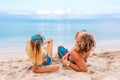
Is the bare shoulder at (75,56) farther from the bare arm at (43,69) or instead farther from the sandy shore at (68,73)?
the bare arm at (43,69)

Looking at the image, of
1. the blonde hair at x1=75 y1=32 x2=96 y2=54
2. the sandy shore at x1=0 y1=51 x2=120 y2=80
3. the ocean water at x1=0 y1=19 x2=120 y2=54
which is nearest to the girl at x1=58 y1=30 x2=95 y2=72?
the blonde hair at x1=75 y1=32 x2=96 y2=54

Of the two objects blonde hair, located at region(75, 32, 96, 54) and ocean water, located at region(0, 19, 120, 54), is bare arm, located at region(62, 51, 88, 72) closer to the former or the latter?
blonde hair, located at region(75, 32, 96, 54)

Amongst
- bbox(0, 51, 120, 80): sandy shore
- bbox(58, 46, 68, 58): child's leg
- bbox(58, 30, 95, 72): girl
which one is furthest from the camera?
bbox(58, 46, 68, 58): child's leg

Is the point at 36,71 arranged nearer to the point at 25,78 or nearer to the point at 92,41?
the point at 25,78

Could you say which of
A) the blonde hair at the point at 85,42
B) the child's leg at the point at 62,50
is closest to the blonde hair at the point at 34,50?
the blonde hair at the point at 85,42

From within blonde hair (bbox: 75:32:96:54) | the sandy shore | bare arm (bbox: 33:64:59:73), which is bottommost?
the sandy shore

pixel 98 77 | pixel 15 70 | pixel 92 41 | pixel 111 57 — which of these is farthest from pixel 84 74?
pixel 111 57

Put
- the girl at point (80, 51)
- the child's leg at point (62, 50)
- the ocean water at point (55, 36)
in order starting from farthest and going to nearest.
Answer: the ocean water at point (55, 36) → the child's leg at point (62, 50) → the girl at point (80, 51)

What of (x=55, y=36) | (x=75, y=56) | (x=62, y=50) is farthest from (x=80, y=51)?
(x=55, y=36)

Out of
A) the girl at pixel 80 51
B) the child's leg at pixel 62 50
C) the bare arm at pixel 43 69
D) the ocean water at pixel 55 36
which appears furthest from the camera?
the ocean water at pixel 55 36

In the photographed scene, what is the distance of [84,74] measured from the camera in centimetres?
535

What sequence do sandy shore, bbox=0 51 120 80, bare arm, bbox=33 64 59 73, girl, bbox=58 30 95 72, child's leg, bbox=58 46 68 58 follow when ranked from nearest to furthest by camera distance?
sandy shore, bbox=0 51 120 80, girl, bbox=58 30 95 72, bare arm, bbox=33 64 59 73, child's leg, bbox=58 46 68 58

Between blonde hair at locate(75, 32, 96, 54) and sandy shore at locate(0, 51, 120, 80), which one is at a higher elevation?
blonde hair at locate(75, 32, 96, 54)

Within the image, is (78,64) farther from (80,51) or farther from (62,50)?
(62,50)
